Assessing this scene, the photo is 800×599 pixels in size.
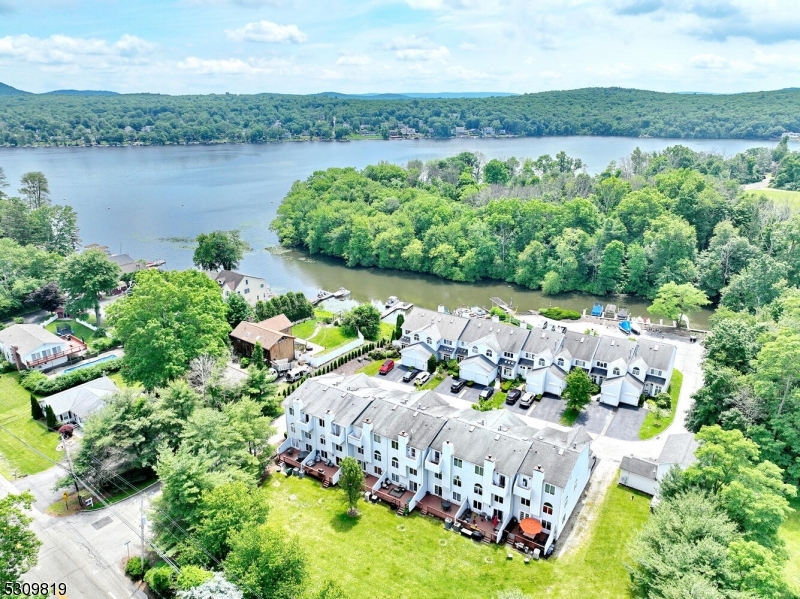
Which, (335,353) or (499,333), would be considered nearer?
(499,333)

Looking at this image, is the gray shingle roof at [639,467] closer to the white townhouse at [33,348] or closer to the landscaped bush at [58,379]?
the landscaped bush at [58,379]

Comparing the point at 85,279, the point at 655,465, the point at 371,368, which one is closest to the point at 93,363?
the point at 85,279

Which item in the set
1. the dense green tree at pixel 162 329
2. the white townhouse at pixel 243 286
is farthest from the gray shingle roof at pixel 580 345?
the white townhouse at pixel 243 286

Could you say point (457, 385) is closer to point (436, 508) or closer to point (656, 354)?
point (436, 508)

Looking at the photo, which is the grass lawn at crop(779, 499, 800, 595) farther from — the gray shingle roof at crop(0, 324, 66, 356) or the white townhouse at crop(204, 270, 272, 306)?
the gray shingle roof at crop(0, 324, 66, 356)

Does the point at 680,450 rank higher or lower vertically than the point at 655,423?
higher

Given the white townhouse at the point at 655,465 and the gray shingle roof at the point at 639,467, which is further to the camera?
the gray shingle roof at the point at 639,467

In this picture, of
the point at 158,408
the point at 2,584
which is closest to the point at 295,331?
the point at 158,408
